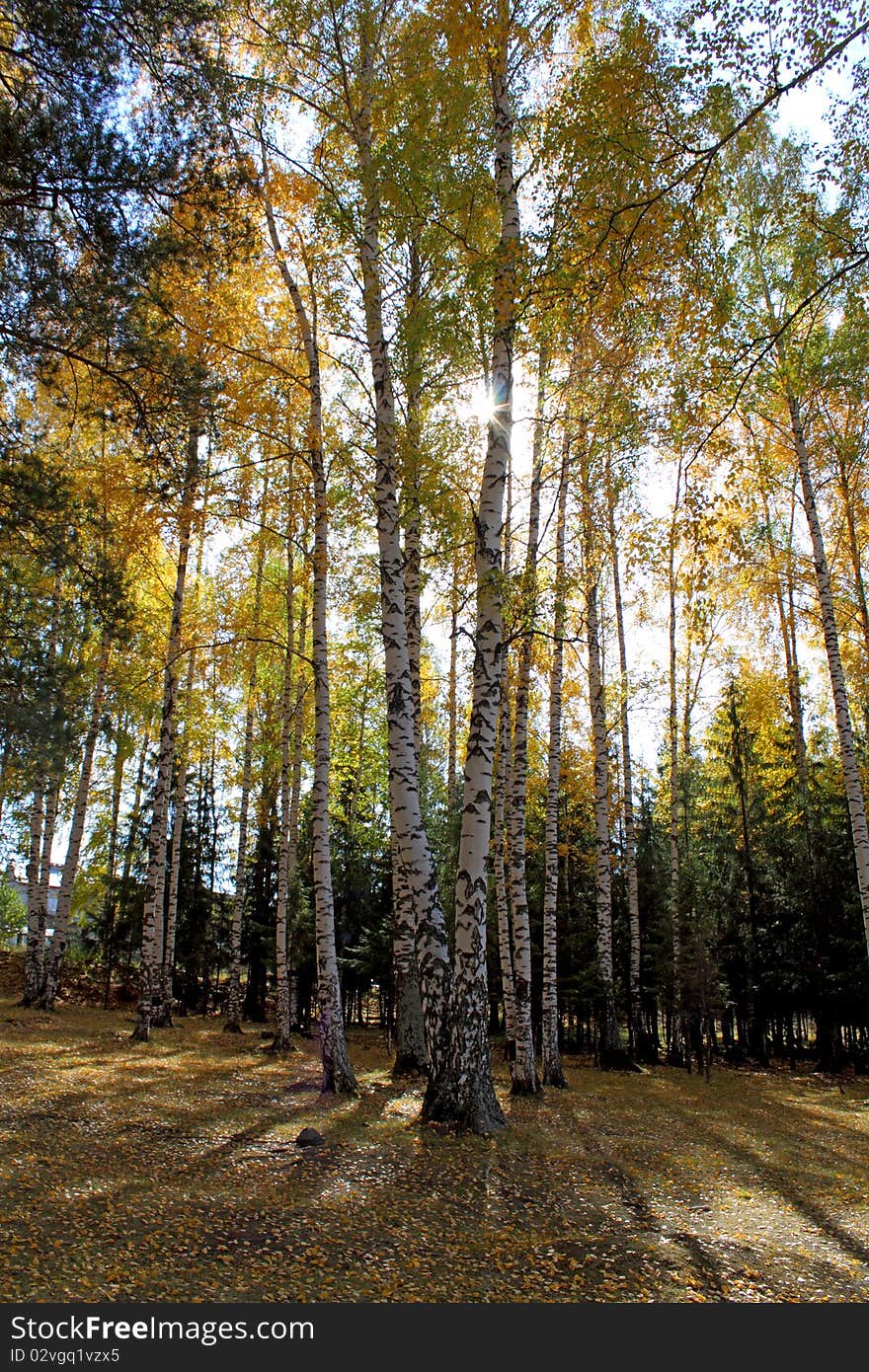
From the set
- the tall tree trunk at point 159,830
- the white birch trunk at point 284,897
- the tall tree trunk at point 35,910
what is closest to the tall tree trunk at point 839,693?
the white birch trunk at point 284,897

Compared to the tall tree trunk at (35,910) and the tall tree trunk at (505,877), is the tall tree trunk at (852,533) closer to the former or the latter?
the tall tree trunk at (505,877)

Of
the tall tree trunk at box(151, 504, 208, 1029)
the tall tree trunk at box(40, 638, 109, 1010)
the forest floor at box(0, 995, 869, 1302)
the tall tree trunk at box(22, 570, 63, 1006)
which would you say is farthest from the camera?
the tall tree trunk at box(151, 504, 208, 1029)

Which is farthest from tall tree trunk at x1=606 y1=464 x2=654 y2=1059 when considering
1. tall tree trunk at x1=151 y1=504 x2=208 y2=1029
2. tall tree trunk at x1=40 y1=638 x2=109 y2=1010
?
tall tree trunk at x1=40 y1=638 x2=109 y2=1010

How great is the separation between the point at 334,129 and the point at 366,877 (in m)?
18.8

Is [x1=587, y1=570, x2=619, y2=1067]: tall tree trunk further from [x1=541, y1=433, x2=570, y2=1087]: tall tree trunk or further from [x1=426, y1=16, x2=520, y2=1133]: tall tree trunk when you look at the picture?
[x1=426, y1=16, x2=520, y2=1133]: tall tree trunk

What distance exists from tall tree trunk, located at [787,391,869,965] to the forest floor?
12.0 ft

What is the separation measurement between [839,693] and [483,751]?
6.80m

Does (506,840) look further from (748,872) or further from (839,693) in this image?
(748,872)

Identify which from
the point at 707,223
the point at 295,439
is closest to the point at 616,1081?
the point at 295,439

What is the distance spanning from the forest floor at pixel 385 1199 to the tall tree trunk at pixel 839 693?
3671 millimetres

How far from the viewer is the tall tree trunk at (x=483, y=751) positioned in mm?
7078

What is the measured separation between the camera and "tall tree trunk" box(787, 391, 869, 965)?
36.9 ft

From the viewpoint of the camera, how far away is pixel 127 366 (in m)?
6.56

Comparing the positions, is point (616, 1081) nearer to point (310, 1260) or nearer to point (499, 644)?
point (499, 644)
